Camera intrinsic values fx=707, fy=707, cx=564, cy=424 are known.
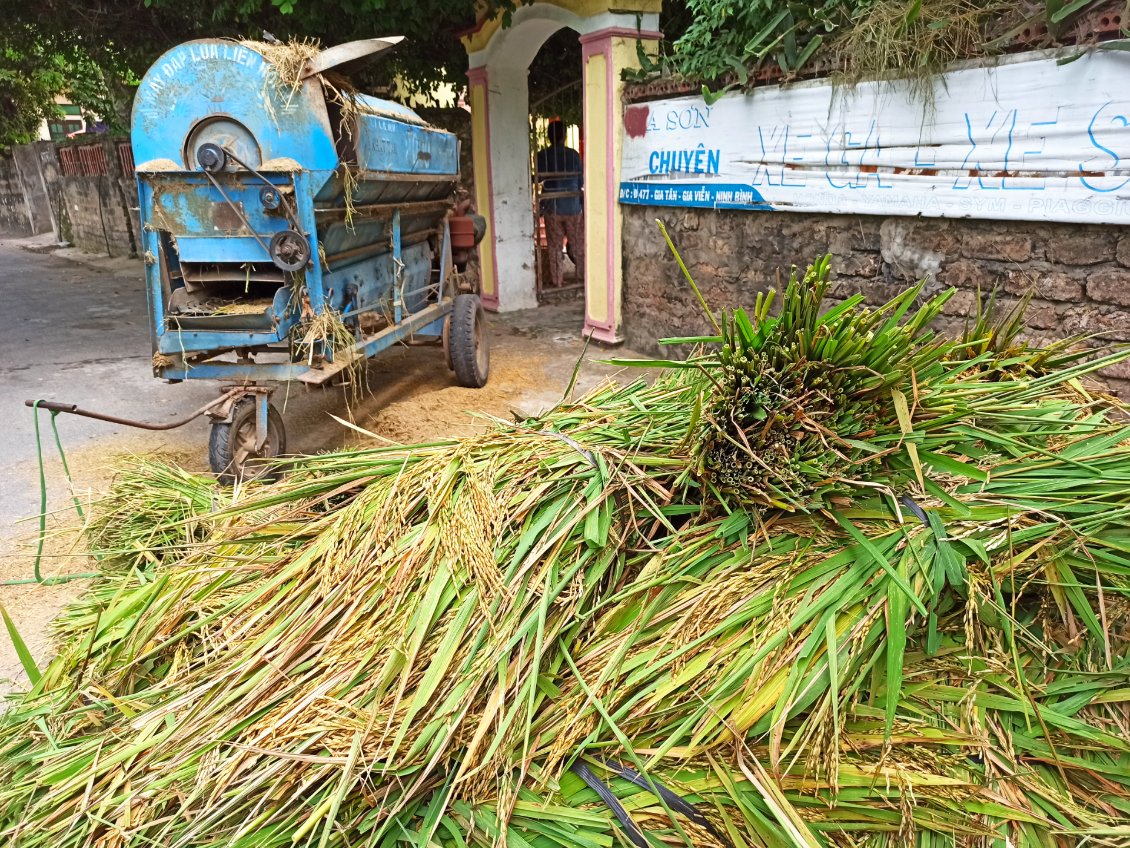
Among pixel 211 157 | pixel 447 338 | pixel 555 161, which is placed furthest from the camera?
pixel 555 161

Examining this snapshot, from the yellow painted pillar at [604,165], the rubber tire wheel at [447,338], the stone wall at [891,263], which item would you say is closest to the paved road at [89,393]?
the rubber tire wheel at [447,338]

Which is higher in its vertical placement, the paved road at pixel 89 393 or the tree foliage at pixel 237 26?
the tree foliage at pixel 237 26

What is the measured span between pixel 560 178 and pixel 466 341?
536 centimetres

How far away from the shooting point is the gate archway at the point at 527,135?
6.41 meters

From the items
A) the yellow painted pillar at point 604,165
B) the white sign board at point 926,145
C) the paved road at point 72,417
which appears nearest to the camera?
the paved road at point 72,417

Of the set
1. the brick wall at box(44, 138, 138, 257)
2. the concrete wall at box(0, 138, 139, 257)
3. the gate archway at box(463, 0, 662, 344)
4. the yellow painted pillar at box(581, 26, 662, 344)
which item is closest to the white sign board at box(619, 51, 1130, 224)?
the yellow painted pillar at box(581, 26, 662, 344)

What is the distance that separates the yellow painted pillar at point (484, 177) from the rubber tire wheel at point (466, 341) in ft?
10.1

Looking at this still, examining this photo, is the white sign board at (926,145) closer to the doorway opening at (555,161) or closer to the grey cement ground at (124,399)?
the grey cement ground at (124,399)

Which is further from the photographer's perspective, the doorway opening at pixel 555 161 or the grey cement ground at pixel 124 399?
the doorway opening at pixel 555 161

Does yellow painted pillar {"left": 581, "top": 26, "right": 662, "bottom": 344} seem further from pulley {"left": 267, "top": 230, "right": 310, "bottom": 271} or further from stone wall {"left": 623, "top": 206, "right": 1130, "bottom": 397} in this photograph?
pulley {"left": 267, "top": 230, "right": 310, "bottom": 271}

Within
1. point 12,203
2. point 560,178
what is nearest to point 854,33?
point 560,178

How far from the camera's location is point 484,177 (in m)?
8.70

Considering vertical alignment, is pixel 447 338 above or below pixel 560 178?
below

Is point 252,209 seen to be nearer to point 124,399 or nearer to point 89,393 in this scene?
point 124,399
